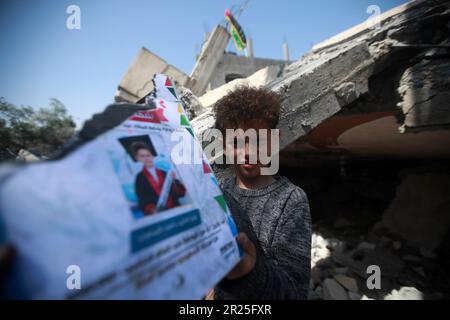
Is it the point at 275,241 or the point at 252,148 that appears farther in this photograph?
the point at 252,148

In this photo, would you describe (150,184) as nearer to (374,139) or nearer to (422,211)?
(374,139)

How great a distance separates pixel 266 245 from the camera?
996 mm

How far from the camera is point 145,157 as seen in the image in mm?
598

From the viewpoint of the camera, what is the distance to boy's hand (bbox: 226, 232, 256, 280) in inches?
26.8

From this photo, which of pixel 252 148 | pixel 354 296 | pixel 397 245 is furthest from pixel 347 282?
pixel 252 148

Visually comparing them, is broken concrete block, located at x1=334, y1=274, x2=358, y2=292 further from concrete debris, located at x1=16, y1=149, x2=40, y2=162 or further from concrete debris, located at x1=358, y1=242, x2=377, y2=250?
concrete debris, located at x1=16, y1=149, x2=40, y2=162

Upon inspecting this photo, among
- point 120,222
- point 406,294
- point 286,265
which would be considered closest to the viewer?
point 120,222

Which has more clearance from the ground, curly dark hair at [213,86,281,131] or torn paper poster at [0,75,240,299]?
curly dark hair at [213,86,281,131]

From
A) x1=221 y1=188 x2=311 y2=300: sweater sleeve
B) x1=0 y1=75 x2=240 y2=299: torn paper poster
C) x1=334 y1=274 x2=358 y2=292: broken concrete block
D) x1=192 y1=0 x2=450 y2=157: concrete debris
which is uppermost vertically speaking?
x1=192 y1=0 x2=450 y2=157: concrete debris

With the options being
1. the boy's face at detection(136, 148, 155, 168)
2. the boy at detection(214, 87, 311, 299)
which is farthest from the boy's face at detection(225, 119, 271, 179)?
the boy's face at detection(136, 148, 155, 168)

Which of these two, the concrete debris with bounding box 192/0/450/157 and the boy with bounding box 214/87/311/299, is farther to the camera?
the concrete debris with bounding box 192/0/450/157

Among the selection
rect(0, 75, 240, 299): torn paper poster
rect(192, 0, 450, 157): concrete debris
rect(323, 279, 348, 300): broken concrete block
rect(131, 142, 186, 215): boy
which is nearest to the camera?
rect(0, 75, 240, 299): torn paper poster

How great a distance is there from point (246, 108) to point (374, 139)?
7.77 ft

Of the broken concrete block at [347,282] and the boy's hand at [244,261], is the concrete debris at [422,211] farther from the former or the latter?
the boy's hand at [244,261]
